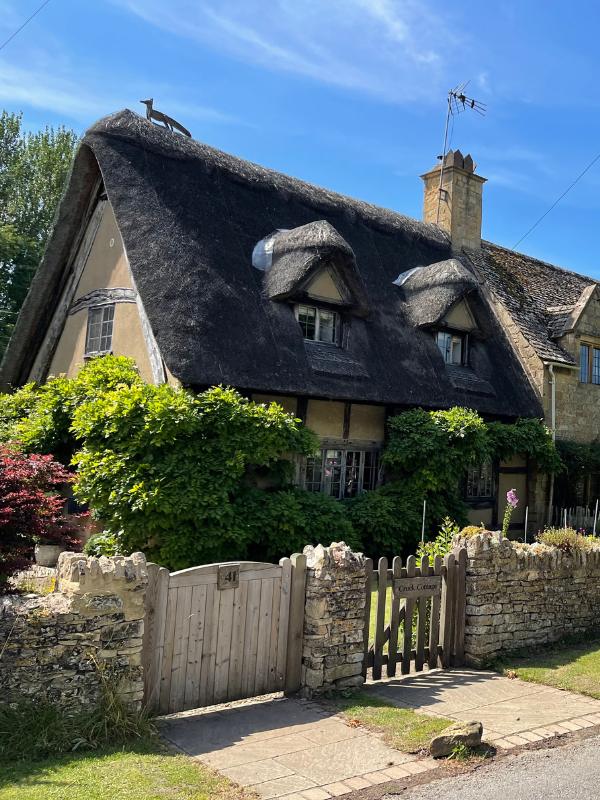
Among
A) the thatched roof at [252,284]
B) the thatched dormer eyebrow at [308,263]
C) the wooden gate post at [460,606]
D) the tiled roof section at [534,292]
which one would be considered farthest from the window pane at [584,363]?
the wooden gate post at [460,606]

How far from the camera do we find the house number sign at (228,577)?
21.2ft

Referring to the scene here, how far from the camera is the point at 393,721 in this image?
6.16 meters

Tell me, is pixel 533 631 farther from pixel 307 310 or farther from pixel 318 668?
pixel 307 310

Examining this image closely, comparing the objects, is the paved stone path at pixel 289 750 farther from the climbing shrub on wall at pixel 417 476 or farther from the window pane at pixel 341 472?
the window pane at pixel 341 472

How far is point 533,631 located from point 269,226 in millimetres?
9357

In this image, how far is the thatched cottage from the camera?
12125 millimetres

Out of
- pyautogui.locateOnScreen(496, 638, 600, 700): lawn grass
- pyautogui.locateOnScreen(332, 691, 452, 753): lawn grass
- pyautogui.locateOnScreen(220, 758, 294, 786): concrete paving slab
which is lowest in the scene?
pyautogui.locateOnScreen(220, 758, 294, 786): concrete paving slab

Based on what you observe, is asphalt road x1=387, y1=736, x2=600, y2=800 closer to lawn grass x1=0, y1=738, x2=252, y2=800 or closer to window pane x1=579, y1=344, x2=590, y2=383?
lawn grass x1=0, y1=738, x2=252, y2=800

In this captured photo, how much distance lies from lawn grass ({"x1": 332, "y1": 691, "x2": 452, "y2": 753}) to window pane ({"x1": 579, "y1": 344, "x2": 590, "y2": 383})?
45.9 ft

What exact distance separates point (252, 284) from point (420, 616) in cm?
735

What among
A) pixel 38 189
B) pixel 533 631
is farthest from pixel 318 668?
pixel 38 189

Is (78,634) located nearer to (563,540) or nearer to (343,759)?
(343,759)

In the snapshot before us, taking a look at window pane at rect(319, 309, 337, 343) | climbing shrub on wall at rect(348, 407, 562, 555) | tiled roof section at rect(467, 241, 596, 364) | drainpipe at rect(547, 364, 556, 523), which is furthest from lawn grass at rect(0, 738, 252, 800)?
tiled roof section at rect(467, 241, 596, 364)

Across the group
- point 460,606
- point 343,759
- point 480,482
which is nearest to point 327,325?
point 480,482
